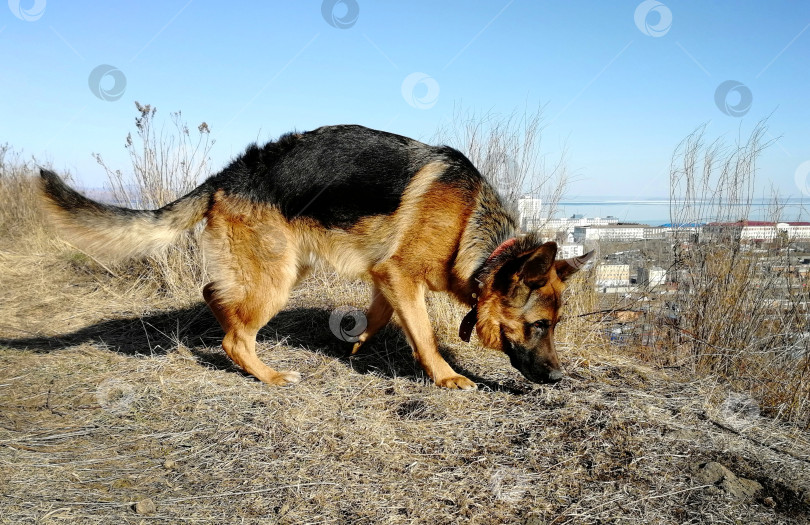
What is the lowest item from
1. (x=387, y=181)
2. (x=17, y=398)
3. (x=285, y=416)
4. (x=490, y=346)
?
(x=17, y=398)

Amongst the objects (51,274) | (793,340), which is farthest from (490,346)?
(51,274)

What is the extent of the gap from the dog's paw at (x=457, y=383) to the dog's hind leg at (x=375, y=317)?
949 mm

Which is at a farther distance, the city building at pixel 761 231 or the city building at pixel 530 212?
the city building at pixel 530 212

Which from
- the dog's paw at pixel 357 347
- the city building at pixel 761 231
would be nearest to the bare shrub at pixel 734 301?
the city building at pixel 761 231

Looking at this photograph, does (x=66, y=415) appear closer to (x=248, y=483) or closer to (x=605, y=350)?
(x=248, y=483)

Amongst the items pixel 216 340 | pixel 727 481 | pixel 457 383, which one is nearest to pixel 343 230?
pixel 457 383

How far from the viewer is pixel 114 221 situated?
417 centimetres

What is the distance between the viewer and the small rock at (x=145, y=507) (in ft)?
7.97

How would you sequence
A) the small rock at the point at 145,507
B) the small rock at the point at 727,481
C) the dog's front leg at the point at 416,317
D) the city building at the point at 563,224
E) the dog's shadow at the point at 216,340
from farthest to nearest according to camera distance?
the city building at the point at 563,224, the dog's shadow at the point at 216,340, the dog's front leg at the point at 416,317, the small rock at the point at 727,481, the small rock at the point at 145,507

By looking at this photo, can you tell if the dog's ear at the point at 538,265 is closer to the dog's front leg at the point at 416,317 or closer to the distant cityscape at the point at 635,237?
the dog's front leg at the point at 416,317

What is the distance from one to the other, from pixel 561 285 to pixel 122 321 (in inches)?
187

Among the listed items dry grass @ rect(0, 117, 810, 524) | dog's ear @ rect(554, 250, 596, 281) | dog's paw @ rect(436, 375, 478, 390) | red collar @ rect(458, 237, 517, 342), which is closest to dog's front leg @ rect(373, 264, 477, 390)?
dog's paw @ rect(436, 375, 478, 390)

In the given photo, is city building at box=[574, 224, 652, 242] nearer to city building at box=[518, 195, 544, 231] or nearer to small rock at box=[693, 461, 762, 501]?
city building at box=[518, 195, 544, 231]

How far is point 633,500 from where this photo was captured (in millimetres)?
2572
